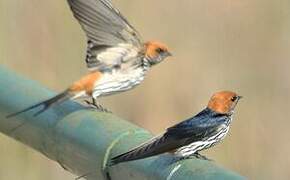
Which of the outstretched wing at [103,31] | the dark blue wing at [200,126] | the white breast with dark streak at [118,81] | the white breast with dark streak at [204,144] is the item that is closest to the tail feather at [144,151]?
the white breast with dark streak at [204,144]

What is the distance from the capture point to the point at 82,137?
172cm

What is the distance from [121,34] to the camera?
9.81ft

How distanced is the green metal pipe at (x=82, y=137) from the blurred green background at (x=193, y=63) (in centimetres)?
225

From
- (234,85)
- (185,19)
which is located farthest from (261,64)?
(185,19)

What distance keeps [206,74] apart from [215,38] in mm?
270

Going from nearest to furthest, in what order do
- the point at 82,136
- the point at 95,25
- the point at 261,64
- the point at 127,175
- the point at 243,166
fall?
1. the point at 127,175
2. the point at 82,136
3. the point at 95,25
4. the point at 243,166
5. the point at 261,64

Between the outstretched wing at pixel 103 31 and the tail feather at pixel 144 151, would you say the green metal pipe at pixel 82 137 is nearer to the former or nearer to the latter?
the tail feather at pixel 144 151

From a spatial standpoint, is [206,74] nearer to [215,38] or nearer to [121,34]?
[215,38]

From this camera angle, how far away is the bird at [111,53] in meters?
2.88

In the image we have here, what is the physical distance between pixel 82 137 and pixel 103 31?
4.15 feet

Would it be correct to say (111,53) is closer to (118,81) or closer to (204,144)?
(118,81)

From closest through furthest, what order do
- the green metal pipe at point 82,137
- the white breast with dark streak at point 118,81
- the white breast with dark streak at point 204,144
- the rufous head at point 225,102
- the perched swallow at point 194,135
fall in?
the green metal pipe at point 82,137, the perched swallow at point 194,135, the white breast with dark streak at point 204,144, the rufous head at point 225,102, the white breast with dark streak at point 118,81

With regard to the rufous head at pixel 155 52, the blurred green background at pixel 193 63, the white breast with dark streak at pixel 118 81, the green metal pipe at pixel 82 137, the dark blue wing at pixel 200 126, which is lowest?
the blurred green background at pixel 193 63

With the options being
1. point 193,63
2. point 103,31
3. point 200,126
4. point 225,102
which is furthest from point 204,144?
point 193,63
